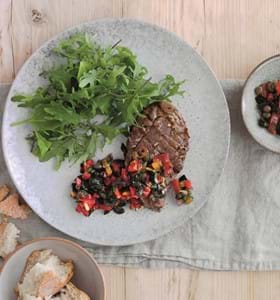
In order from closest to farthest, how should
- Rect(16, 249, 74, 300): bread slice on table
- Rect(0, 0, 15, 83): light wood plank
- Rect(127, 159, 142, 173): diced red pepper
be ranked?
Rect(16, 249, 74, 300): bread slice on table → Rect(127, 159, 142, 173): diced red pepper → Rect(0, 0, 15, 83): light wood plank

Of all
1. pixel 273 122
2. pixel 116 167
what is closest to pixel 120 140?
pixel 116 167

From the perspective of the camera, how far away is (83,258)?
2250 mm

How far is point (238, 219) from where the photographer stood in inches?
95.3

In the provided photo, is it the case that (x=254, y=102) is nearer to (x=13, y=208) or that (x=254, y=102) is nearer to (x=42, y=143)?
(x=42, y=143)

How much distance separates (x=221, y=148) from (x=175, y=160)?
0.19 m

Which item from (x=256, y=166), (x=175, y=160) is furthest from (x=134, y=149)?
(x=256, y=166)

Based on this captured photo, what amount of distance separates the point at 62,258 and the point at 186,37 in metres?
0.94

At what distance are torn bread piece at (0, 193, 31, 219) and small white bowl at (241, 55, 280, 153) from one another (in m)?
0.87

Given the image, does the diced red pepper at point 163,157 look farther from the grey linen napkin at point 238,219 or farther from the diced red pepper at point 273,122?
the diced red pepper at point 273,122

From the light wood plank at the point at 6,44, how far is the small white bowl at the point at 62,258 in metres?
0.63

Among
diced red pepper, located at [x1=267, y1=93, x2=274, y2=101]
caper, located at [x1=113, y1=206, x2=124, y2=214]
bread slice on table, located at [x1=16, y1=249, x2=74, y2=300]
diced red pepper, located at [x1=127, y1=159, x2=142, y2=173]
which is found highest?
diced red pepper, located at [x1=267, y1=93, x2=274, y2=101]

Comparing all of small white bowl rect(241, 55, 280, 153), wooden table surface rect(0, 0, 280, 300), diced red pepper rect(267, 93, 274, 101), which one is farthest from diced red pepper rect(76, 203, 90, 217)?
diced red pepper rect(267, 93, 274, 101)

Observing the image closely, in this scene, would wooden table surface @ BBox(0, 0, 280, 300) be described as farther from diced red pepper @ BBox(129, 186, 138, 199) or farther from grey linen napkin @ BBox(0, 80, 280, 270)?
diced red pepper @ BBox(129, 186, 138, 199)

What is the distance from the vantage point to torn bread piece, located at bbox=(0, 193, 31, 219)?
7.54ft
